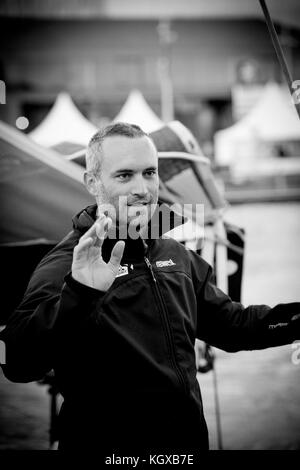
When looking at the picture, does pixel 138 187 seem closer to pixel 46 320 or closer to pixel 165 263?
pixel 165 263

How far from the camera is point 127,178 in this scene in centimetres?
123

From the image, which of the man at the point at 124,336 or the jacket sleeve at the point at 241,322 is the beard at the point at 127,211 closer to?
the man at the point at 124,336

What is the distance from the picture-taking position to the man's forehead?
4.00 ft

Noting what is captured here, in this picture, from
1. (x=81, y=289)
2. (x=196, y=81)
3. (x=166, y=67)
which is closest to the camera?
(x=81, y=289)

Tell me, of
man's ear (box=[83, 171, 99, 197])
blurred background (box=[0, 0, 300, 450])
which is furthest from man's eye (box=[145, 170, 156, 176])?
blurred background (box=[0, 0, 300, 450])

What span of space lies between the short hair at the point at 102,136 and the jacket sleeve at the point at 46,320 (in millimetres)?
249

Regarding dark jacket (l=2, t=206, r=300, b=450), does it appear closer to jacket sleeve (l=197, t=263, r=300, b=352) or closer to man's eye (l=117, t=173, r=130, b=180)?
jacket sleeve (l=197, t=263, r=300, b=352)

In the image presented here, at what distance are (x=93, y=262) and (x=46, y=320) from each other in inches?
6.8

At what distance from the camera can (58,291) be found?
1221 mm

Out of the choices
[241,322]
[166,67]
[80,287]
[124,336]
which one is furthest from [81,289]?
[166,67]

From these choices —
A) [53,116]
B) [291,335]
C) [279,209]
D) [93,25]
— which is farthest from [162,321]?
[93,25]

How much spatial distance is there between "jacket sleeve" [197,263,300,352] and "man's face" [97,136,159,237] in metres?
0.36

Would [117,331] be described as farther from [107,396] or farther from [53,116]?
[53,116]

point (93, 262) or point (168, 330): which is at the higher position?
point (93, 262)
